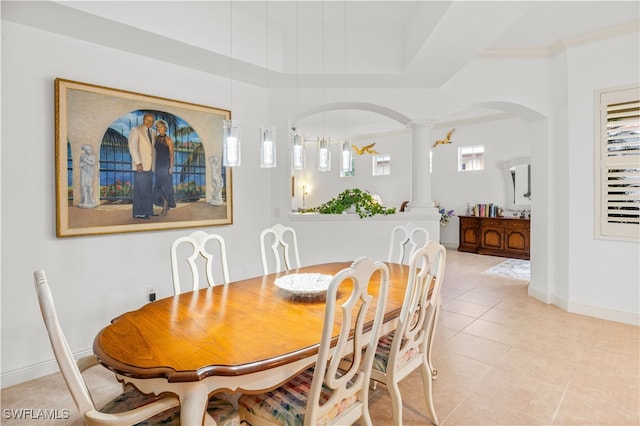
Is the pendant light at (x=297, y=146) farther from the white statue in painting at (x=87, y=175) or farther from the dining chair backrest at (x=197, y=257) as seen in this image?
the white statue in painting at (x=87, y=175)

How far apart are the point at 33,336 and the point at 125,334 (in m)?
1.68

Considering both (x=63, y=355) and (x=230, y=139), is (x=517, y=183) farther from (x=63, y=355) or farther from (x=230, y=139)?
(x=63, y=355)

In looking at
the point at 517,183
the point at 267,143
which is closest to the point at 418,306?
the point at 267,143

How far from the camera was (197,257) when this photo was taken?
3.09 meters

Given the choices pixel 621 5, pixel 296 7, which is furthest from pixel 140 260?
pixel 621 5

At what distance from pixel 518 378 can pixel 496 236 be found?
16.7 ft

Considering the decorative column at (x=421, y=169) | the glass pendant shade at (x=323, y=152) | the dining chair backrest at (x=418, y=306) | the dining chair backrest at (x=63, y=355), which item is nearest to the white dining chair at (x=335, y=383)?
the dining chair backrest at (x=418, y=306)

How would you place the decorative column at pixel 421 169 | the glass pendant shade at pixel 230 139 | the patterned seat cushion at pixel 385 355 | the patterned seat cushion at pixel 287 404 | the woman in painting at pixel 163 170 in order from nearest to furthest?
1. the patterned seat cushion at pixel 287 404
2. the patterned seat cushion at pixel 385 355
3. the glass pendant shade at pixel 230 139
4. the woman in painting at pixel 163 170
5. the decorative column at pixel 421 169

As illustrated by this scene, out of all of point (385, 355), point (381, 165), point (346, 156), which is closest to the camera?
point (385, 355)

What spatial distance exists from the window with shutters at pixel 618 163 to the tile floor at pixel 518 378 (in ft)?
3.40

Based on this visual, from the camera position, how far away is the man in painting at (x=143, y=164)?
3.06 meters

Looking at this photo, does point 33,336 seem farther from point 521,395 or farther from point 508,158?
point 508,158

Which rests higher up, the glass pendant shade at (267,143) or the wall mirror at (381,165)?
the wall mirror at (381,165)

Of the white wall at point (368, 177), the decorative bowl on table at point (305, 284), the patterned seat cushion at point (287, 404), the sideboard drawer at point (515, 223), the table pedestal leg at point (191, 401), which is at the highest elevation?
the white wall at point (368, 177)
